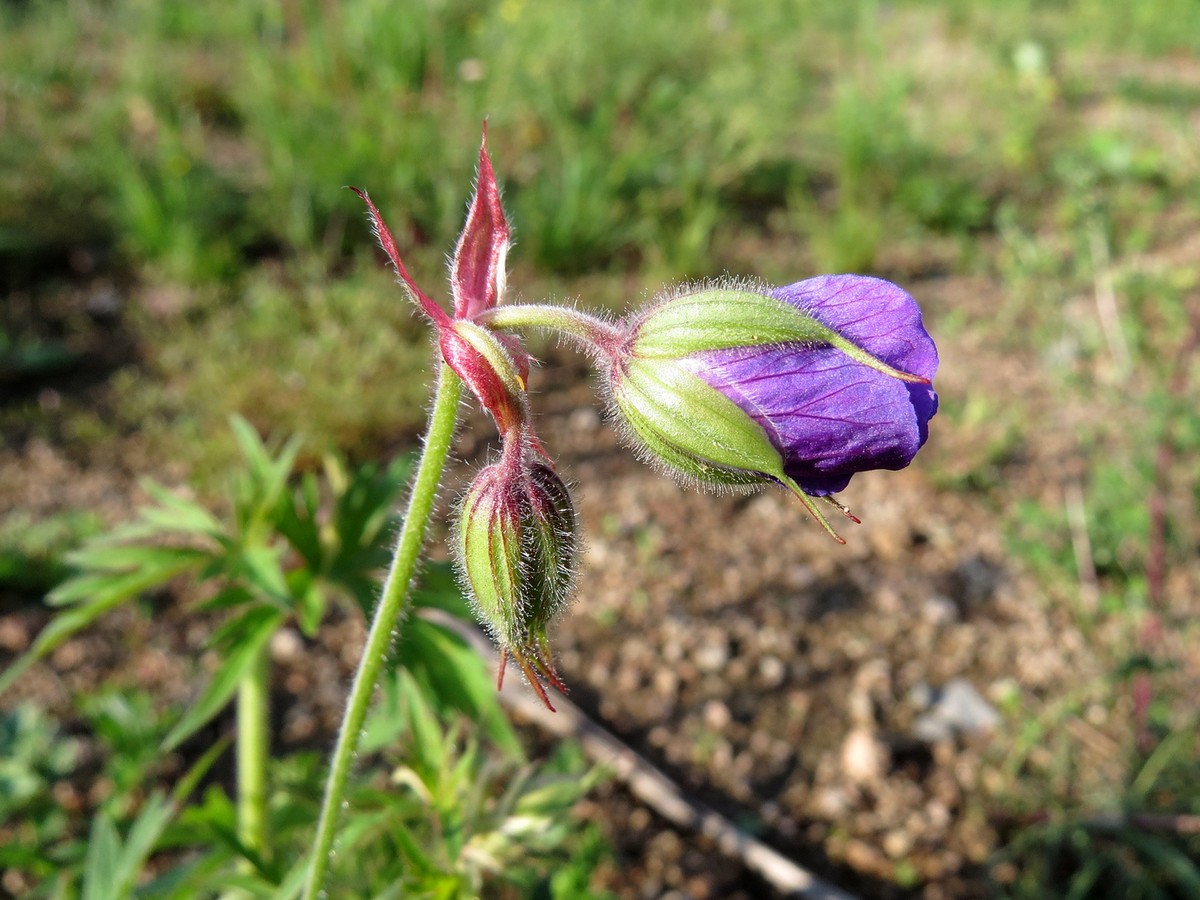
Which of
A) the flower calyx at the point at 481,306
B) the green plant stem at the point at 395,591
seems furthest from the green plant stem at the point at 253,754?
the flower calyx at the point at 481,306

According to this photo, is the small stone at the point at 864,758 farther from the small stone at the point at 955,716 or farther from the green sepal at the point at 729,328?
the green sepal at the point at 729,328

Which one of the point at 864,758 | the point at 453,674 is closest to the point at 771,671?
the point at 864,758

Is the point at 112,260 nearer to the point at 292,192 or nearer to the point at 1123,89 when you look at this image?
the point at 292,192

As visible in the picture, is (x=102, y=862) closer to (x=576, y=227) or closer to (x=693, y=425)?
(x=693, y=425)

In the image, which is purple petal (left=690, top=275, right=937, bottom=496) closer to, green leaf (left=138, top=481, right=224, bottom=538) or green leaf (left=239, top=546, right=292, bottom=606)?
green leaf (left=239, top=546, right=292, bottom=606)

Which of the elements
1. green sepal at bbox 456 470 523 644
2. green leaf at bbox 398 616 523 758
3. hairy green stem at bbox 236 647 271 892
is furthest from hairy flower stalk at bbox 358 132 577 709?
hairy green stem at bbox 236 647 271 892

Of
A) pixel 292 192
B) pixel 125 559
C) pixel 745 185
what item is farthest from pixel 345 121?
pixel 125 559
